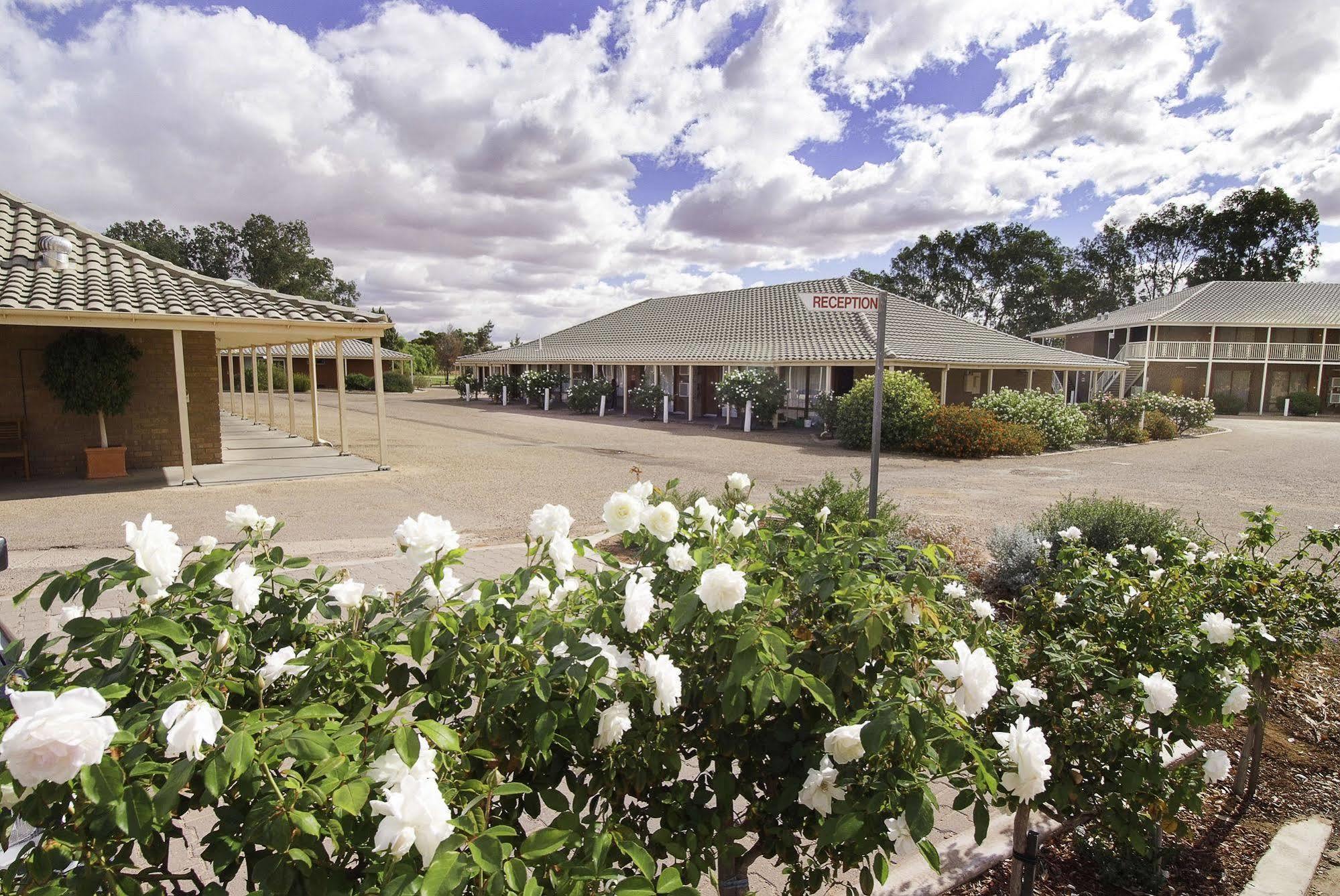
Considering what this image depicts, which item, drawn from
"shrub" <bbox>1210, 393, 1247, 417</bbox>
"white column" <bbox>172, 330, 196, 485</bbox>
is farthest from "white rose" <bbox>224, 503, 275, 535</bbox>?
"shrub" <bbox>1210, 393, 1247, 417</bbox>

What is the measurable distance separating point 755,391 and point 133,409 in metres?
16.9

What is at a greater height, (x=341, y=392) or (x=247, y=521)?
(x=247, y=521)

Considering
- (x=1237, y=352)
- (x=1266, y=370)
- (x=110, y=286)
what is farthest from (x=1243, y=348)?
(x=110, y=286)

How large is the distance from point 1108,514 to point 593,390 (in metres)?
26.7

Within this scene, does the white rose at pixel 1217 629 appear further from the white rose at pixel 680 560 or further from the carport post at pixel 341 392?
the carport post at pixel 341 392

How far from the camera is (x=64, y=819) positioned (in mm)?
1434

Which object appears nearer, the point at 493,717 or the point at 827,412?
the point at 493,717

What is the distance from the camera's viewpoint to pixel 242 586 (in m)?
1.76

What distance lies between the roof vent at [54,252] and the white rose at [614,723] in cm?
1510

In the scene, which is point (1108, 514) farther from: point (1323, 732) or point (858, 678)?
point (858, 678)

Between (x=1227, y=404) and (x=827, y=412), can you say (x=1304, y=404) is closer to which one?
(x=1227, y=404)

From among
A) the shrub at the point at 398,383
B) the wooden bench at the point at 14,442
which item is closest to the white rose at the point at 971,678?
the wooden bench at the point at 14,442

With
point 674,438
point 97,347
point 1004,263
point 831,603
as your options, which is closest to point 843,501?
point 831,603

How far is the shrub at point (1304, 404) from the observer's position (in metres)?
38.9
